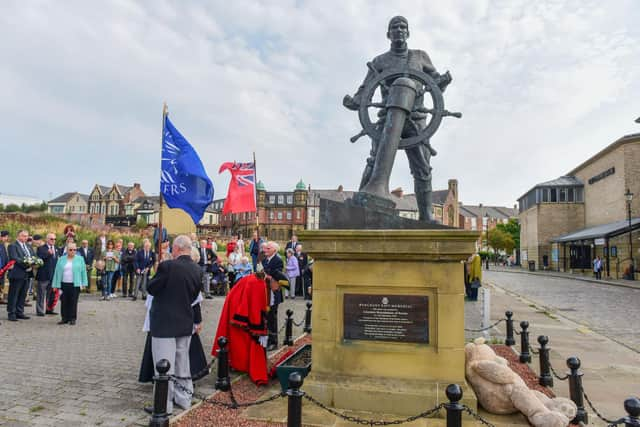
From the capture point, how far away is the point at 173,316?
4984 mm

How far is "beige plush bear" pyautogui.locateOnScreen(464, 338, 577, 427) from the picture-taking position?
4.38 metres

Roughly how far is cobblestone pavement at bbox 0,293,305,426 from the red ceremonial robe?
547 mm

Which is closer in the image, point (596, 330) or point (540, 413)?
point (540, 413)

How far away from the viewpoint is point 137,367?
22.1 ft

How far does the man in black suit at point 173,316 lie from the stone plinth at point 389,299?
4.84ft

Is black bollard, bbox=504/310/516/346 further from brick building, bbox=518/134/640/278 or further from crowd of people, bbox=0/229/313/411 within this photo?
brick building, bbox=518/134/640/278

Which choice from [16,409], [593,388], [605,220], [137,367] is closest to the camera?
[16,409]

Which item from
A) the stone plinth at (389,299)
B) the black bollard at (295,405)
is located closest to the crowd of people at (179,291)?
the black bollard at (295,405)

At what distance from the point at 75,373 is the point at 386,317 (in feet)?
15.2

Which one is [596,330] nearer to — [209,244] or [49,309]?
[209,244]

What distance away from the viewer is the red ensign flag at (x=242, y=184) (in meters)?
14.9

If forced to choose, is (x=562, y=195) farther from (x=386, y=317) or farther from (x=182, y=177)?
(x=386, y=317)

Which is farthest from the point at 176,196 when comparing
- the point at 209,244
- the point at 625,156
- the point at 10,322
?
the point at 625,156

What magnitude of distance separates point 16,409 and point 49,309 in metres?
8.16
